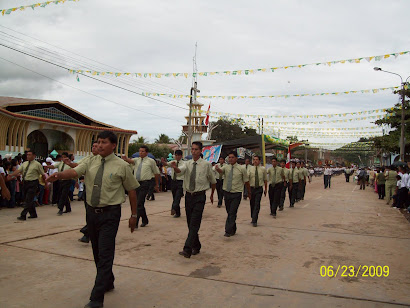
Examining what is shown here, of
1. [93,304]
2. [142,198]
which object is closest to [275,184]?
[142,198]

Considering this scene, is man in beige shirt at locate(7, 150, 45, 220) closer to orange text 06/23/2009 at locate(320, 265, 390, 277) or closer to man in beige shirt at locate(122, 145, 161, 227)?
man in beige shirt at locate(122, 145, 161, 227)

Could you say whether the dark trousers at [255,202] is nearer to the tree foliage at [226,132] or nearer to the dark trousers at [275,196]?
the dark trousers at [275,196]

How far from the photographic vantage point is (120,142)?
3231cm

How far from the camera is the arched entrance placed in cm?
2589

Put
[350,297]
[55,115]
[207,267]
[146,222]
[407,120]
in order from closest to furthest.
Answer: [350,297] → [207,267] → [146,222] → [407,120] → [55,115]

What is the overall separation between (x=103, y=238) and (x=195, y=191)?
7.94 ft

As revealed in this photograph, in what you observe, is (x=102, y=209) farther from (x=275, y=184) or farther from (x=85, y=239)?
(x=275, y=184)

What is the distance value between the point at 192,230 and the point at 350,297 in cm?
259

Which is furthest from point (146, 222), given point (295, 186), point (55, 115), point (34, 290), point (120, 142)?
point (120, 142)

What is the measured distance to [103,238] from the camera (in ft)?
13.1

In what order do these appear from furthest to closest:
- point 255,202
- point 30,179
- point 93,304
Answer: point 255,202, point 30,179, point 93,304

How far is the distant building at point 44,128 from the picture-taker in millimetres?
22922

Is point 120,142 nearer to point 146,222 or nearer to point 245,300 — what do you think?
point 146,222

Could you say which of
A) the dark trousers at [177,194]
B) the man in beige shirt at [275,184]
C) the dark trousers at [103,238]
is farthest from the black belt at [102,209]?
the man in beige shirt at [275,184]
